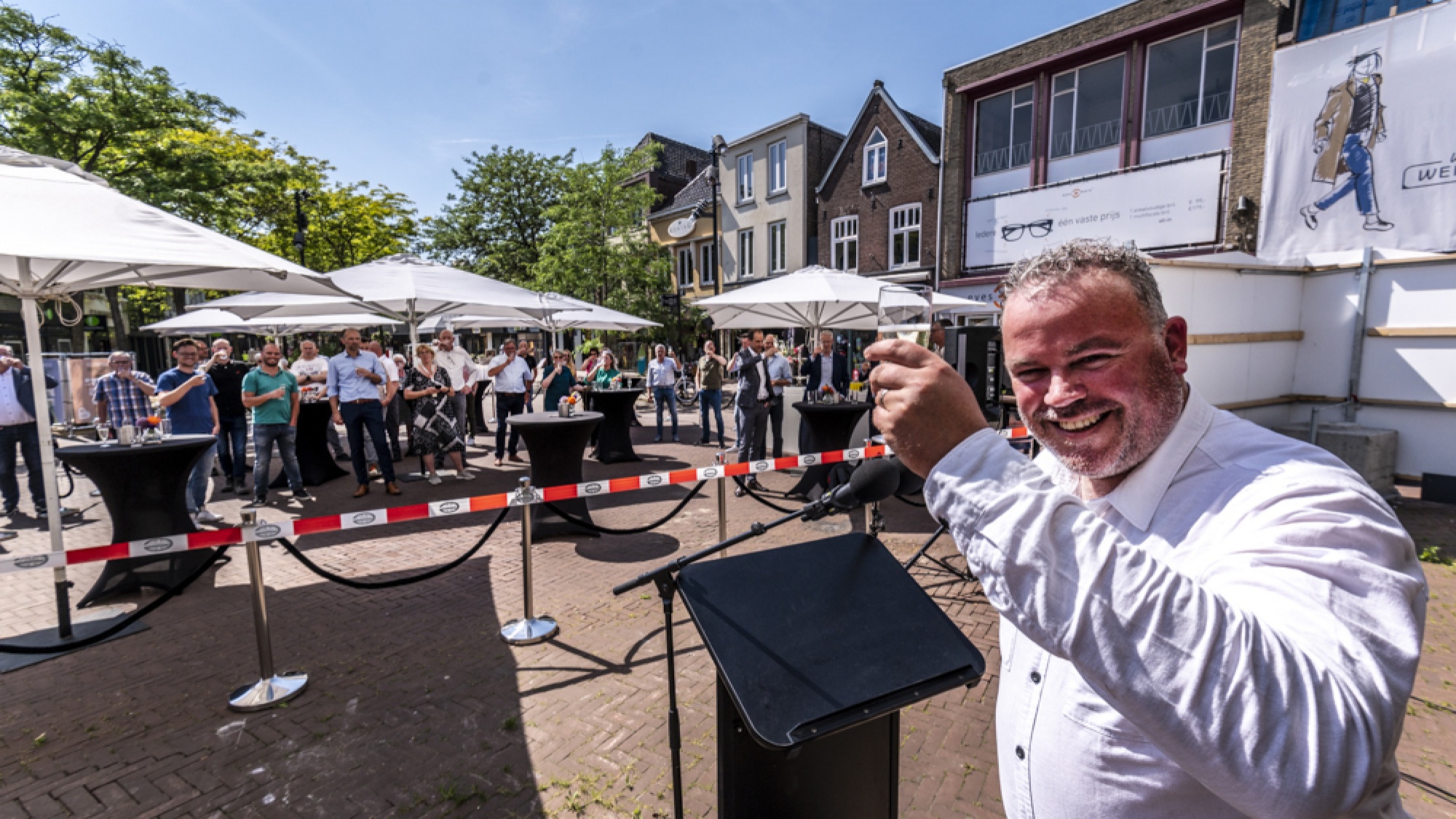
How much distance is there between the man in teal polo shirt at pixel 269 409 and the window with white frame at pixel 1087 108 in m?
18.4

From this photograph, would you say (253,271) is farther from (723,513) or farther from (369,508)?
(723,513)

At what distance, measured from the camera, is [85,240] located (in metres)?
3.65

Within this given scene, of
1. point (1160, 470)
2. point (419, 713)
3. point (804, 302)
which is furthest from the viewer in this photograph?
point (804, 302)

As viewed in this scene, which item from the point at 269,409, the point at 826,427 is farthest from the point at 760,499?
the point at 269,409

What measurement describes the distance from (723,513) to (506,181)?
34183 mm

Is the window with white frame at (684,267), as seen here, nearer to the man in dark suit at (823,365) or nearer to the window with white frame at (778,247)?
the window with white frame at (778,247)

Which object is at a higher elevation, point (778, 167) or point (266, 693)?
point (778, 167)

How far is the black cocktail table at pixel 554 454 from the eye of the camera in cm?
610

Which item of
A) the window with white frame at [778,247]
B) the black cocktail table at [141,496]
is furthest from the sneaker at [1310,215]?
the window with white frame at [778,247]

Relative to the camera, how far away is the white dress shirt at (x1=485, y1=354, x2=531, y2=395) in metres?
9.95

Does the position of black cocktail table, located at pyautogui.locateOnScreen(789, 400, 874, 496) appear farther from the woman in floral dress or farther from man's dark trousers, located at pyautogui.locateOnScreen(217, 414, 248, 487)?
man's dark trousers, located at pyautogui.locateOnScreen(217, 414, 248, 487)

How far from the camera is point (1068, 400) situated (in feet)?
3.73

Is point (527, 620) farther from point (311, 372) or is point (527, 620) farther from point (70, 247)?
point (311, 372)

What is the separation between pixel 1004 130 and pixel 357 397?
1829cm
